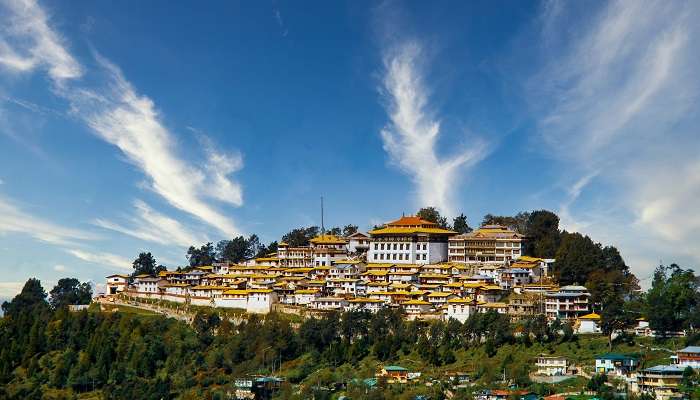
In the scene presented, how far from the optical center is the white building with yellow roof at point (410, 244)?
60.7 m

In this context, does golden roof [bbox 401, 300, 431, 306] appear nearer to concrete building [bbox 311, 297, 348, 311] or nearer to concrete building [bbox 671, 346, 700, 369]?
concrete building [bbox 311, 297, 348, 311]

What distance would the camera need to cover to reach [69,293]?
6875 centimetres

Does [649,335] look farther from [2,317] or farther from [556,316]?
[2,317]

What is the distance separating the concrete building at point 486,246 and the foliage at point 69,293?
31170mm

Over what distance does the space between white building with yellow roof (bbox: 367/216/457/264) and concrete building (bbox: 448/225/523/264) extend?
960 mm

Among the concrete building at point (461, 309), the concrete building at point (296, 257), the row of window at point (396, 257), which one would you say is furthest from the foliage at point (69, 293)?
the concrete building at point (461, 309)

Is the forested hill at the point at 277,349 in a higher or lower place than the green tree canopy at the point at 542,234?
lower

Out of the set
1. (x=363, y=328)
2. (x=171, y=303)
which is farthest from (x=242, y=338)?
(x=171, y=303)

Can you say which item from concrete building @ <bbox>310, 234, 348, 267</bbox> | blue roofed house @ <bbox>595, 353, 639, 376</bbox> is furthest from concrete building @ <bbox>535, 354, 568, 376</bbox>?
concrete building @ <bbox>310, 234, 348, 267</bbox>

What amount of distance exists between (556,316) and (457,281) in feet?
31.0

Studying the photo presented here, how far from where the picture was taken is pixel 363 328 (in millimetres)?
49062

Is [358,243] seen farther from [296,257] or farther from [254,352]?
[254,352]

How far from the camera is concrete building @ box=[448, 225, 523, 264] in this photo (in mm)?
59156

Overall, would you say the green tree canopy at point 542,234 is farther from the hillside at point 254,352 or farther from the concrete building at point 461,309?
the hillside at point 254,352
